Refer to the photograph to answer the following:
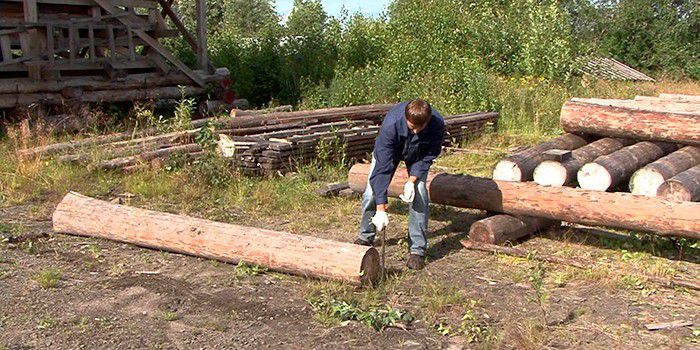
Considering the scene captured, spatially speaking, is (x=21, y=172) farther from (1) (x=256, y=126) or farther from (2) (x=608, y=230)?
(2) (x=608, y=230)

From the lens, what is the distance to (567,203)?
23.9 ft

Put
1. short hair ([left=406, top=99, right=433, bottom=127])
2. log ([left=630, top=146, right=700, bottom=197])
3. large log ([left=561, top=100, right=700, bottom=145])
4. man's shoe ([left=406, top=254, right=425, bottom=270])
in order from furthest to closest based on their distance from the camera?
large log ([left=561, top=100, right=700, bottom=145]) < log ([left=630, top=146, right=700, bottom=197]) < man's shoe ([left=406, top=254, right=425, bottom=270]) < short hair ([left=406, top=99, right=433, bottom=127])

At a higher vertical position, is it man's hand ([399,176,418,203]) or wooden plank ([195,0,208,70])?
wooden plank ([195,0,208,70])

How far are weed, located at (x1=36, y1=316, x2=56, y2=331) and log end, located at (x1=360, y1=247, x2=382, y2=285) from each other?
7.65 feet

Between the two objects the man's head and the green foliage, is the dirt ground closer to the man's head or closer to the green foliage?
the green foliage

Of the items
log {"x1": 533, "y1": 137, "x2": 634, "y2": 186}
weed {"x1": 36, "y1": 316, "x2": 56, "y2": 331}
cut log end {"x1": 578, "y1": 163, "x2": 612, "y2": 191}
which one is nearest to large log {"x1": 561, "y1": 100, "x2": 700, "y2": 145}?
log {"x1": 533, "y1": 137, "x2": 634, "y2": 186}

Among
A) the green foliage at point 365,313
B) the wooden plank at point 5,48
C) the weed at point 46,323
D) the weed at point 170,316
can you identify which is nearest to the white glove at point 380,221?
the green foliage at point 365,313

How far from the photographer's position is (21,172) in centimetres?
997

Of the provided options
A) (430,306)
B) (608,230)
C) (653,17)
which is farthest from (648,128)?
(653,17)

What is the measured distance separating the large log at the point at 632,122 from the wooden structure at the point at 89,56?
9.20 meters

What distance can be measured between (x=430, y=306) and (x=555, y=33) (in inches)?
622

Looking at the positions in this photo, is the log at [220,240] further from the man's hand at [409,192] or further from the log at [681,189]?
the log at [681,189]

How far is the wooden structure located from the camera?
1393 centimetres

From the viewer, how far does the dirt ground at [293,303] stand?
17.5ft
